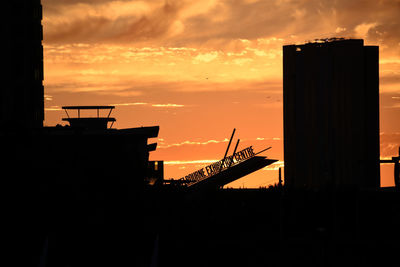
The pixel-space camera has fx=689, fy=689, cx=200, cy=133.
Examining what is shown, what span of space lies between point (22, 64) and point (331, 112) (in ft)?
433

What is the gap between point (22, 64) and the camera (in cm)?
4903

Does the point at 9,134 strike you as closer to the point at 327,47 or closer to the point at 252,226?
the point at 252,226

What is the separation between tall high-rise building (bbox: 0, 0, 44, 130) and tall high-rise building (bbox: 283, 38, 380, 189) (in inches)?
4796

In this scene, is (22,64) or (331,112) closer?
(22,64)

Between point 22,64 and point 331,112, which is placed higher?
point 331,112

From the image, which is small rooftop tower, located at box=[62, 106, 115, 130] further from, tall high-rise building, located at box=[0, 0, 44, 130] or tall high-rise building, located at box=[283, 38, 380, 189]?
tall high-rise building, located at box=[283, 38, 380, 189]

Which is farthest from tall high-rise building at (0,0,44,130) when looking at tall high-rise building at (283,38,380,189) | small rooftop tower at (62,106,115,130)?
tall high-rise building at (283,38,380,189)

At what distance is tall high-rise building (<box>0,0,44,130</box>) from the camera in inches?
1821

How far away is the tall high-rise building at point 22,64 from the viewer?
46250 millimetres

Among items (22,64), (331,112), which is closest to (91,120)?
(22,64)

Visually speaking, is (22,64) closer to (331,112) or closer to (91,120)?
(91,120)

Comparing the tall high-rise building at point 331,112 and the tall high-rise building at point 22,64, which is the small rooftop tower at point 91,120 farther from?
the tall high-rise building at point 331,112

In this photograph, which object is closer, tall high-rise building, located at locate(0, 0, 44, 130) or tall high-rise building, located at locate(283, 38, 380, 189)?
tall high-rise building, located at locate(0, 0, 44, 130)

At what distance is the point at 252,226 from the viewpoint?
3847 centimetres
